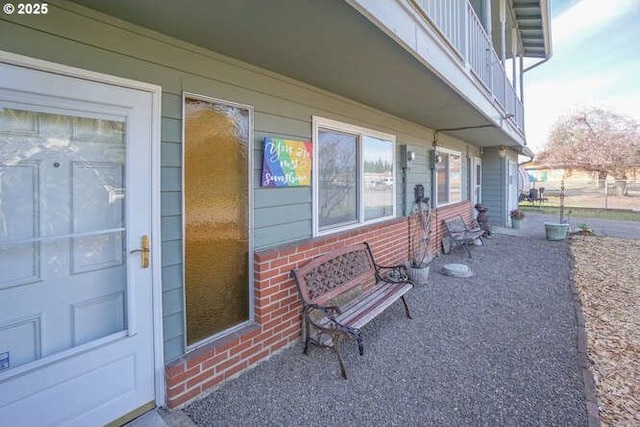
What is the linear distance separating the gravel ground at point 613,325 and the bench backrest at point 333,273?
7.11 feet

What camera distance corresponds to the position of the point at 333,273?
343 cm

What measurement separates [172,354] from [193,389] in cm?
30

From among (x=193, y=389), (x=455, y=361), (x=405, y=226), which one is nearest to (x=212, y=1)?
(x=193, y=389)

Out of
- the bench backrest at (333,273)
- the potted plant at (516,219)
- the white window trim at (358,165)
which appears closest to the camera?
→ the bench backrest at (333,273)

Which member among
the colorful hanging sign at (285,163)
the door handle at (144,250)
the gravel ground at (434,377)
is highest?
the colorful hanging sign at (285,163)

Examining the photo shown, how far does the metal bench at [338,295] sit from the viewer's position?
2789mm

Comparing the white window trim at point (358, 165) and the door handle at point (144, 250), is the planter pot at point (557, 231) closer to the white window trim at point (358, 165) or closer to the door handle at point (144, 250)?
the white window trim at point (358, 165)

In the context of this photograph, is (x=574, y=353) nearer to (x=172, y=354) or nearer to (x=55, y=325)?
(x=172, y=354)

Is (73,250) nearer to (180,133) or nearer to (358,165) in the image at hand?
(180,133)

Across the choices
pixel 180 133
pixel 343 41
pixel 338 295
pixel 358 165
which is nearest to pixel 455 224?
pixel 358 165

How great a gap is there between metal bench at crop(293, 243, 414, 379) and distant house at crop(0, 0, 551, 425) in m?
0.21

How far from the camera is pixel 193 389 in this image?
2.36 metres

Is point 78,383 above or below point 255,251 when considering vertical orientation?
below
